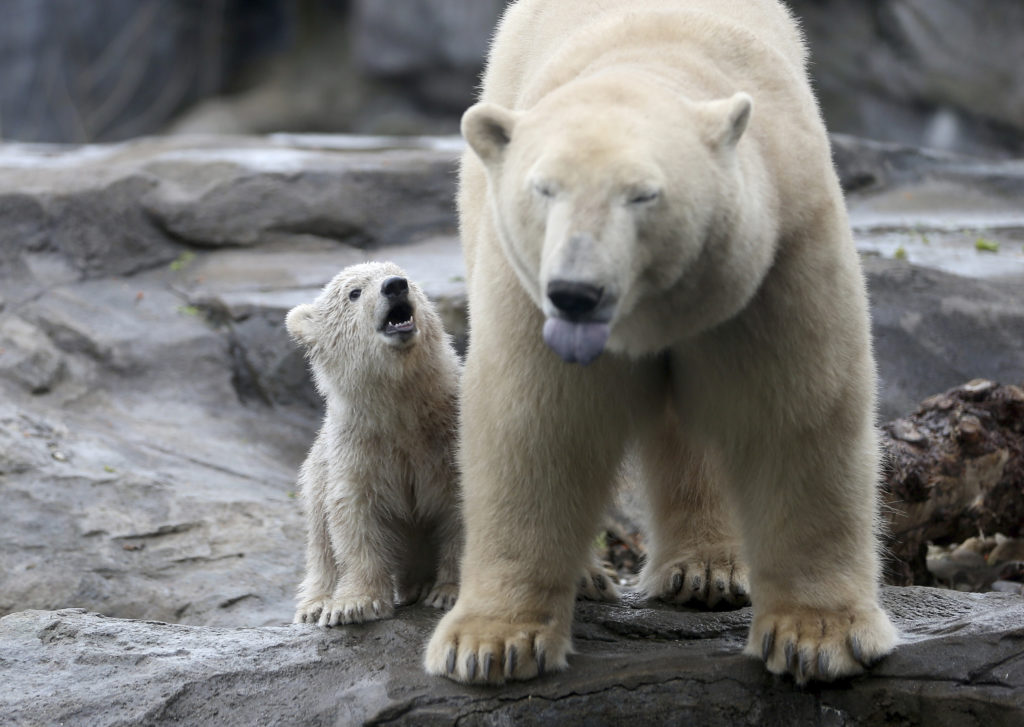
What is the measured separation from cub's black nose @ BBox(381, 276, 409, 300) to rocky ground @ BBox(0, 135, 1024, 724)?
982 millimetres

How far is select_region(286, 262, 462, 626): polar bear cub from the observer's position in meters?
3.68

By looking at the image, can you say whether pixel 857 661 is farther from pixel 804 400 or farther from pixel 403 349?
pixel 403 349

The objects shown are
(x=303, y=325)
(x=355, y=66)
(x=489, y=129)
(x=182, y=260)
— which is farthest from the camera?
(x=355, y=66)

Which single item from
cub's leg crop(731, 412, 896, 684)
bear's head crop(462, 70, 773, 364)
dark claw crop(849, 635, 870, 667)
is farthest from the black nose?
dark claw crop(849, 635, 870, 667)

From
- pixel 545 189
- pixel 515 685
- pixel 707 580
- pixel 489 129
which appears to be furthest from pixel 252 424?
pixel 545 189

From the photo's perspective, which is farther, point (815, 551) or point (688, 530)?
point (688, 530)

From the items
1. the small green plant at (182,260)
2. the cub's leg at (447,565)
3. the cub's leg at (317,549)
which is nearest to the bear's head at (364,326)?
the cub's leg at (317,549)

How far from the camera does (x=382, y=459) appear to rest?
12.2 ft

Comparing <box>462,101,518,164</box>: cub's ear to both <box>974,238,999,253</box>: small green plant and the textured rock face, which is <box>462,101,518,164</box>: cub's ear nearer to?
<box>974,238,999,253</box>: small green plant

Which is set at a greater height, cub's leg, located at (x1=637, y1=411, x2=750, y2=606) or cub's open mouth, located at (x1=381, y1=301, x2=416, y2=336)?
cub's open mouth, located at (x1=381, y1=301, x2=416, y2=336)

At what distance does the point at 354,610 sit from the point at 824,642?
1346 mm

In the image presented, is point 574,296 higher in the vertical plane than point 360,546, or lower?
higher

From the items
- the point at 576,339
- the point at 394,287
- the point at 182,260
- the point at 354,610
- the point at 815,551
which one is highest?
the point at 182,260

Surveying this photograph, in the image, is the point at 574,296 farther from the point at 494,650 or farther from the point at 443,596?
the point at 443,596
